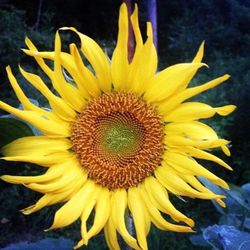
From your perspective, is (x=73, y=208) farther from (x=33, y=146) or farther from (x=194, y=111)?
(x=194, y=111)

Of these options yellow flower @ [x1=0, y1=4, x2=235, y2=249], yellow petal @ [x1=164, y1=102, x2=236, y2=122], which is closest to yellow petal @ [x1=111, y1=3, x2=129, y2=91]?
yellow flower @ [x1=0, y1=4, x2=235, y2=249]

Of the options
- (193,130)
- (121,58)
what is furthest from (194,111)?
(121,58)

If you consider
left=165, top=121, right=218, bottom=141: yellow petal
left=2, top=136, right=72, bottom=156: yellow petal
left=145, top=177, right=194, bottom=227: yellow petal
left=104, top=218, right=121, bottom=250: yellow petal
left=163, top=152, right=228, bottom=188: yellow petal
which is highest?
left=165, top=121, right=218, bottom=141: yellow petal

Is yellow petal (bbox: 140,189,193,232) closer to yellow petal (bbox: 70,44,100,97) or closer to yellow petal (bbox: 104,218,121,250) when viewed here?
yellow petal (bbox: 104,218,121,250)

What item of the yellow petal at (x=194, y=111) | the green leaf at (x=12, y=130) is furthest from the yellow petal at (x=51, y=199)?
the yellow petal at (x=194, y=111)

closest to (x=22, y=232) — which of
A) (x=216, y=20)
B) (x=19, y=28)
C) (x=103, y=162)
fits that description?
(x=19, y=28)

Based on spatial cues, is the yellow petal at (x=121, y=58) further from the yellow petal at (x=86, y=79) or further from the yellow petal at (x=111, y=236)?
the yellow petal at (x=111, y=236)
